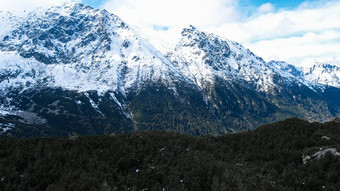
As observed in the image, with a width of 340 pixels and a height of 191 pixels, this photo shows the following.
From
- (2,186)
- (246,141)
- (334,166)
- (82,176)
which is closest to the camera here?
(2,186)

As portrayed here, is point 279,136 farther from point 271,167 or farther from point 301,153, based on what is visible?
point 271,167

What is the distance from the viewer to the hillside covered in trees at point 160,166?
16562mm

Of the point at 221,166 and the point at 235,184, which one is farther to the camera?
the point at 221,166

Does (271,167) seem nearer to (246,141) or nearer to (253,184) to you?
(253,184)

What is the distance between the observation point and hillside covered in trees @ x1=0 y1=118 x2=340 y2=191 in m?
16.6

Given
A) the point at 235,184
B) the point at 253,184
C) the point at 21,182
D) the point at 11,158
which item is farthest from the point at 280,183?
the point at 11,158

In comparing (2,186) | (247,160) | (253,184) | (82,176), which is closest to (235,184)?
(253,184)

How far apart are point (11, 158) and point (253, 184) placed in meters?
21.0

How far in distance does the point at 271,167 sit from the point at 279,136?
38.3 ft

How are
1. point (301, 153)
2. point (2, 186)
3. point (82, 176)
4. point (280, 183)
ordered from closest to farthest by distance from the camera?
point (2, 186) → point (82, 176) → point (280, 183) → point (301, 153)

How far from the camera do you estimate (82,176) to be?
16.7 metres

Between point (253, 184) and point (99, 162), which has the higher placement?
point (99, 162)

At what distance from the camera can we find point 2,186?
48.8 ft

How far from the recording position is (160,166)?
2083cm
